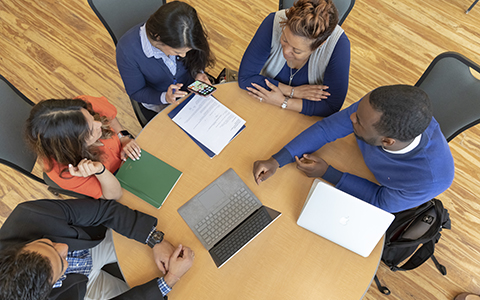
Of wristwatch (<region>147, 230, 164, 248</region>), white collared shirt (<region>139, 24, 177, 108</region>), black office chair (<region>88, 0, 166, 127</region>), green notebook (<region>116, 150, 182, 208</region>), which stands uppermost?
black office chair (<region>88, 0, 166, 127</region>)

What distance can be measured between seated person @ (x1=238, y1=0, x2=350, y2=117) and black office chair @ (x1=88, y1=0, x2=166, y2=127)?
24.1 inches

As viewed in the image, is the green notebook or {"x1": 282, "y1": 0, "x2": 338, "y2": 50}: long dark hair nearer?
{"x1": 282, "y1": 0, "x2": 338, "y2": 50}: long dark hair

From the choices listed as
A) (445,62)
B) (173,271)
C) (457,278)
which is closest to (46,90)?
(173,271)

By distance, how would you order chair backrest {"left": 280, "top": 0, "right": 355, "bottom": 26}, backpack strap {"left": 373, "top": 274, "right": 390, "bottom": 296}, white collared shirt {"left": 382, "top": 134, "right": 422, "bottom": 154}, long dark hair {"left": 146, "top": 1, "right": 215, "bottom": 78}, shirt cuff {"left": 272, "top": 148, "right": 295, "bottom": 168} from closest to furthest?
white collared shirt {"left": 382, "top": 134, "right": 422, "bottom": 154}, long dark hair {"left": 146, "top": 1, "right": 215, "bottom": 78}, shirt cuff {"left": 272, "top": 148, "right": 295, "bottom": 168}, chair backrest {"left": 280, "top": 0, "right": 355, "bottom": 26}, backpack strap {"left": 373, "top": 274, "right": 390, "bottom": 296}

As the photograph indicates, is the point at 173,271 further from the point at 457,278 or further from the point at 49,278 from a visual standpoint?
the point at 457,278

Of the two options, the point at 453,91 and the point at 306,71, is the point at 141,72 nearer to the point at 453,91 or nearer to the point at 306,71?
the point at 306,71

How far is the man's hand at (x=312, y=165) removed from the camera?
125 centimetres

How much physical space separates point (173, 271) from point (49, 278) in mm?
410

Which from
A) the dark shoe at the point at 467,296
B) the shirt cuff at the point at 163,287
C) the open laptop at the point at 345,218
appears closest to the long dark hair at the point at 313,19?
the open laptop at the point at 345,218

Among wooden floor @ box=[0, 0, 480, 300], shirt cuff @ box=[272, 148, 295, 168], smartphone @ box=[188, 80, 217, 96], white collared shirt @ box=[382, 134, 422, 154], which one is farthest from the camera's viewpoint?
wooden floor @ box=[0, 0, 480, 300]

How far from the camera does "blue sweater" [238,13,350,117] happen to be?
1347mm

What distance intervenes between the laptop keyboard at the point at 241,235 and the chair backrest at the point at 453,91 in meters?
1.07

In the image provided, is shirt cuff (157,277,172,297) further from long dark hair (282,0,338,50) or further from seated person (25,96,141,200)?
long dark hair (282,0,338,50)

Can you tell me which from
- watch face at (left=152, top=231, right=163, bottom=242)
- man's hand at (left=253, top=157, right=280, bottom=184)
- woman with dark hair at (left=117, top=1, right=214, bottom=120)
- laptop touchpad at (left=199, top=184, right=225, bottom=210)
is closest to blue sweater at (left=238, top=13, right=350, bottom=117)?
woman with dark hair at (left=117, top=1, right=214, bottom=120)
